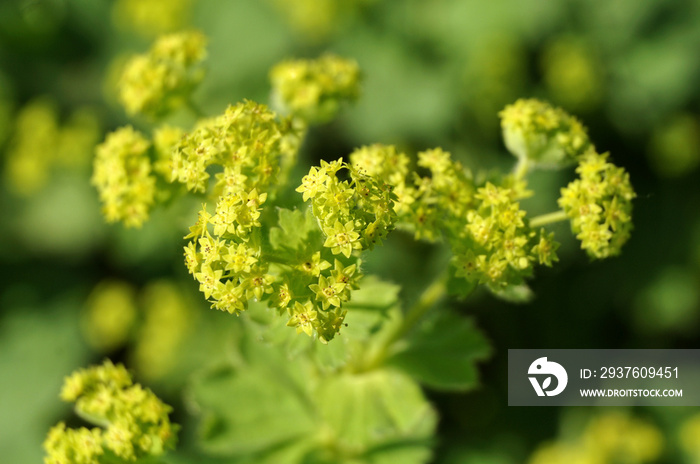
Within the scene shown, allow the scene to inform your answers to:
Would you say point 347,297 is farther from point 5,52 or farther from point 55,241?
point 5,52

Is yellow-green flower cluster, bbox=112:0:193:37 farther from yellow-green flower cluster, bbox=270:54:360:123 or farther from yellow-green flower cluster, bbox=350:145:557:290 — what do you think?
yellow-green flower cluster, bbox=350:145:557:290

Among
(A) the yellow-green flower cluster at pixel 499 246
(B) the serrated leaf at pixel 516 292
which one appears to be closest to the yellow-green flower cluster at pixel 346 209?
(A) the yellow-green flower cluster at pixel 499 246

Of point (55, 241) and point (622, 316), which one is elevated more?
point (55, 241)

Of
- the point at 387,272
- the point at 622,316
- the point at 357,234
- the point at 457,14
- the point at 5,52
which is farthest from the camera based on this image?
the point at 5,52

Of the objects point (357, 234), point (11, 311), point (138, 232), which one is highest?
point (138, 232)

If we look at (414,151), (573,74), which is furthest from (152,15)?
(573,74)

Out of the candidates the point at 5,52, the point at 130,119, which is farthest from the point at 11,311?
the point at 5,52

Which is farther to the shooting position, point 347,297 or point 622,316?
point 622,316
